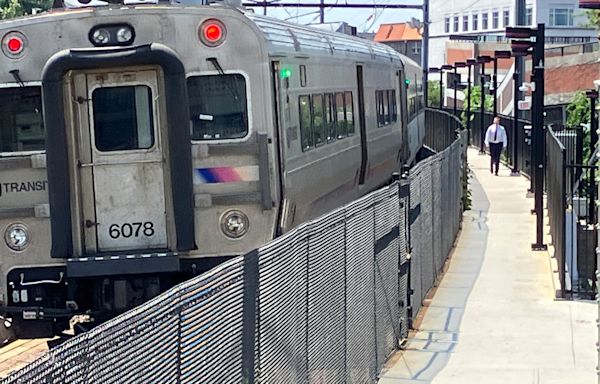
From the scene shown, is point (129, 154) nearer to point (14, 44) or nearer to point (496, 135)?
point (14, 44)

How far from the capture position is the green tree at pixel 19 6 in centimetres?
4984

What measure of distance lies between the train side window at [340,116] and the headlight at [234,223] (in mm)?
4321

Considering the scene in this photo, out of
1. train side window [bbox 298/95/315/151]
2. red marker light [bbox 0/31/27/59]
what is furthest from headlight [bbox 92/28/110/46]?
train side window [bbox 298/95/315/151]

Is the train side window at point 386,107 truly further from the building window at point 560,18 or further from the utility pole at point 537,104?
the building window at point 560,18

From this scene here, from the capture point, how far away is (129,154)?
31.2 feet

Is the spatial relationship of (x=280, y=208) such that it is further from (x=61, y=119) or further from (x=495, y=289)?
(x=495, y=289)

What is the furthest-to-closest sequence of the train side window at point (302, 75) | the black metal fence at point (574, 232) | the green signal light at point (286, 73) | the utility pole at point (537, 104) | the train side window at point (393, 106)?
the train side window at point (393, 106) < the utility pole at point (537, 104) < the black metal fence at point (574, 232) < the train side window at point (302, 75) < the green signal light at point (286, 73)

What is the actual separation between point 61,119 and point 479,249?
9.36m

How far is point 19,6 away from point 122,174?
45000mm

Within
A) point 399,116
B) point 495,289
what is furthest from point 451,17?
point 495,289

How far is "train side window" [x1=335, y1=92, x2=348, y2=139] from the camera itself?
13.7 m

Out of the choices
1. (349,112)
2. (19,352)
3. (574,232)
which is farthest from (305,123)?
(574,232)

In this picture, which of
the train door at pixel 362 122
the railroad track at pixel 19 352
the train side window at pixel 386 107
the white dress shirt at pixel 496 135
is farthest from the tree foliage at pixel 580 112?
the railroad track at pixel 19 352

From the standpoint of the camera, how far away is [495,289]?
13.6 metres
